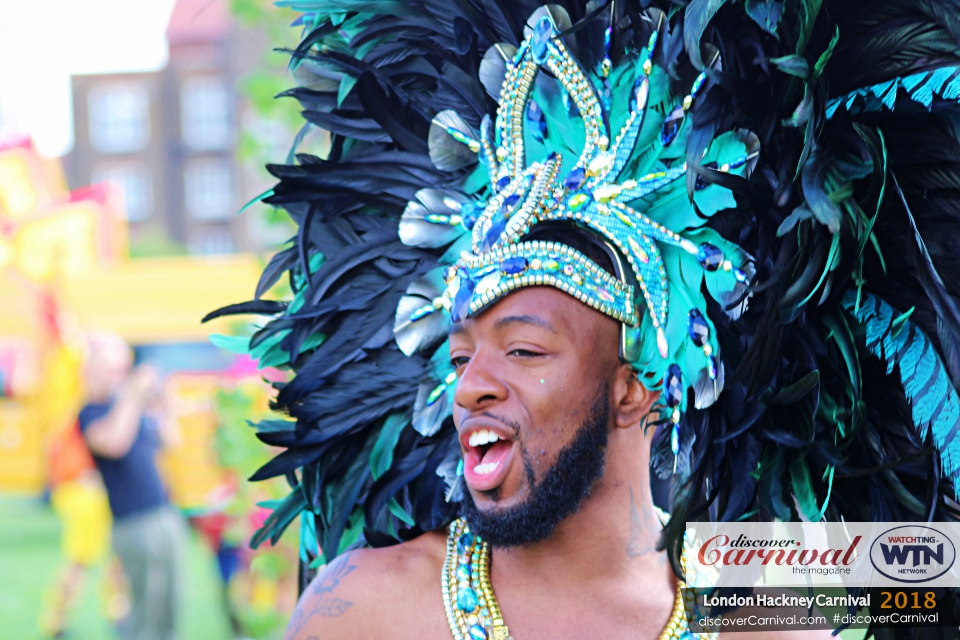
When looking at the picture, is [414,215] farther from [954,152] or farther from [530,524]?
[954,152]

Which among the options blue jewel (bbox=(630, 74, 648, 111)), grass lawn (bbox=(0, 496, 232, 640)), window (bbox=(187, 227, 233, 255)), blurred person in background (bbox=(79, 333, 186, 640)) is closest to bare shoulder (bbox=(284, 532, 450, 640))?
blue jewel (bbox=(630, 74, 648, 111))

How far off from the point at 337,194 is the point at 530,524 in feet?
3.44

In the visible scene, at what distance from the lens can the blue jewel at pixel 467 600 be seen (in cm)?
241

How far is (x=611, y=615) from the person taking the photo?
240 cm

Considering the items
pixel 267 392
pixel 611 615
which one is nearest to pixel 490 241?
pixel 611 615

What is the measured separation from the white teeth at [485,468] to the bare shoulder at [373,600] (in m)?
0.36

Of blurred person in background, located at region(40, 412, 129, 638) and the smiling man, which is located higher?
the smiling man

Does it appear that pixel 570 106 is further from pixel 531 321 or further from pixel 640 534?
pixel 640 534

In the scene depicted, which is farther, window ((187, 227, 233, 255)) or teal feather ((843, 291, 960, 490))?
window ((187, 227, 233, 255))

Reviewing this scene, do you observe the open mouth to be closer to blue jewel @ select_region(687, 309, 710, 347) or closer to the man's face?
the man's face

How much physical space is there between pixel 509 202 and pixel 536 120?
0.24 meters

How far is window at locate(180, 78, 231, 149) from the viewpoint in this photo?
24.9 meters

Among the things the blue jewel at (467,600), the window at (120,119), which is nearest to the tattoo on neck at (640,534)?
the blue jewel at (467,600)

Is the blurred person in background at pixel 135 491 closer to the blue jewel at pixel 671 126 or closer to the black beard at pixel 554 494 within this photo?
the black beard at pixel 554 494
